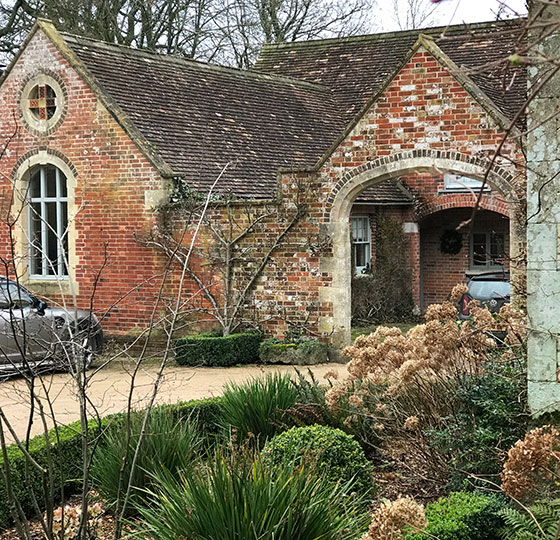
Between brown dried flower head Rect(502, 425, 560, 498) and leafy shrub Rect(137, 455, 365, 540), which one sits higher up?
brown dried flower head Rect(502, 425, 560, 498)

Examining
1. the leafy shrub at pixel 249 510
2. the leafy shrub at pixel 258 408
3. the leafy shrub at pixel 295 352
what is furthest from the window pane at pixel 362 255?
the leafy shrub at pixel 249 510

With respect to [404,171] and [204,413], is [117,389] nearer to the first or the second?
[204,413]

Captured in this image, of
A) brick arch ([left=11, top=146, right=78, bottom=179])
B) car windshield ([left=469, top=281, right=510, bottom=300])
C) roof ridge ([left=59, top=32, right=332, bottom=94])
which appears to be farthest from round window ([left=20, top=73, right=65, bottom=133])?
car windshield ([left=469, top=281, right=510, bottom=300])

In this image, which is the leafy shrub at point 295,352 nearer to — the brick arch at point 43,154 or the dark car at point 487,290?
the dark car at point 487,290

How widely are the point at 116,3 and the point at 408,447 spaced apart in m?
25.2

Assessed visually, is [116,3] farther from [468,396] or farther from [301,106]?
[468,396]

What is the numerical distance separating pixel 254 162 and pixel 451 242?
7.10 m

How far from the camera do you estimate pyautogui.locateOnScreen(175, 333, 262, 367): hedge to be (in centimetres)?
1527

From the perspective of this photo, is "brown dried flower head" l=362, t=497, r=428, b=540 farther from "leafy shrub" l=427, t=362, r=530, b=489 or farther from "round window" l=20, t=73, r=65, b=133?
"round window" l=20, t=73, r=65, b=133

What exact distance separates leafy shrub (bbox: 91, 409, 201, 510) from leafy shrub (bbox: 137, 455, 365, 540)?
1617 mm

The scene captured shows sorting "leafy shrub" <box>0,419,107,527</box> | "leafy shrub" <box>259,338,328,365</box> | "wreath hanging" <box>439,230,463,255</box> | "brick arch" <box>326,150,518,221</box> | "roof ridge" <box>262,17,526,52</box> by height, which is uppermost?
"roof ridge" <box>262,17,526,52</box>

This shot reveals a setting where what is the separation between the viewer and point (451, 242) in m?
23.8

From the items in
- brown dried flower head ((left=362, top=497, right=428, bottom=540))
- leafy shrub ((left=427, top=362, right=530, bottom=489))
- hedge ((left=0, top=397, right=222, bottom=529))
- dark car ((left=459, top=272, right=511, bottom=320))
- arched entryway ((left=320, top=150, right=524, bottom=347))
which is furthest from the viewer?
dark car ((left=459, top=272, right=511, bottom=320))

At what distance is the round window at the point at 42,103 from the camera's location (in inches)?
699
